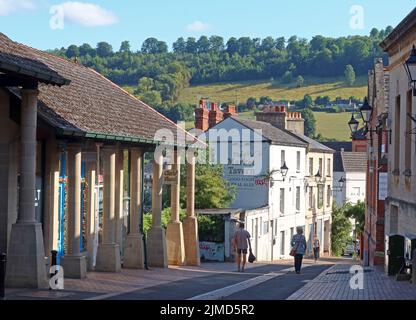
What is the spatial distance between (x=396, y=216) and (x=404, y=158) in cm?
327

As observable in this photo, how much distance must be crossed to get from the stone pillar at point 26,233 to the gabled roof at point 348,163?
206ft

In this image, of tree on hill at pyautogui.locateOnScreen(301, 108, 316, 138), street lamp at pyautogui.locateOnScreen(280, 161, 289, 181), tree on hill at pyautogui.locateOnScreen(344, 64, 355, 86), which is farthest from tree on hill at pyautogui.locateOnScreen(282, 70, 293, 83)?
street lamp at pyautogui.locateOnScreen(280, 161, 289, 181)

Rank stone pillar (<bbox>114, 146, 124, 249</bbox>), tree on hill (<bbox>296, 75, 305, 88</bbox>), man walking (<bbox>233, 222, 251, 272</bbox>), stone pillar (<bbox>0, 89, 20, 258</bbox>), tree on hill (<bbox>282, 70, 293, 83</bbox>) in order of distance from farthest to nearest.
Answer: tree on hill (<bbox>282, 70, 293, 83</bbox>) < tree on hill (<bbox>296, 75, 305, 88</bbox>) < man walking (<bbox>233, 222, 251, 272</bbox>) < stone pillar (<bbox>114, 146, 124, 249</bbox>) < stone pillar (<bbox>0, 89, 20, 258</bbox>)

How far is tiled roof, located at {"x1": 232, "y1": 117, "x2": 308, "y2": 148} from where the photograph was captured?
4811 centimetres

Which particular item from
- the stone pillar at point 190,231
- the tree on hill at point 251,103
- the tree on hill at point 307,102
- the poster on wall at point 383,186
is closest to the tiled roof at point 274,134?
the stone pillar at point 190,231

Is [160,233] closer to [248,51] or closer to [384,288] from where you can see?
[384,288]

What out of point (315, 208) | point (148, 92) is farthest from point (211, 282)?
point (148, 92)

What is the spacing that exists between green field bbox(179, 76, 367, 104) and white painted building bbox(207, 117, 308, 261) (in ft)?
283

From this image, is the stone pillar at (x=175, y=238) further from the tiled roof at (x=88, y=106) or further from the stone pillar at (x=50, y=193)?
the stone pillar at (x=50, y=193)

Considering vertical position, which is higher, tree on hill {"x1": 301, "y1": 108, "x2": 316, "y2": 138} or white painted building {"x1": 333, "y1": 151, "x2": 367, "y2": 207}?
tree on hill {"x1": 301, "y1": 108, "x2": 316, "y2": 138}

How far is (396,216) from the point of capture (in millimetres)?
28156

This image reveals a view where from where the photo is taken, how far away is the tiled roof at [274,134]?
48.1 meters

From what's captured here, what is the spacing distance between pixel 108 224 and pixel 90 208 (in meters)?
0.65

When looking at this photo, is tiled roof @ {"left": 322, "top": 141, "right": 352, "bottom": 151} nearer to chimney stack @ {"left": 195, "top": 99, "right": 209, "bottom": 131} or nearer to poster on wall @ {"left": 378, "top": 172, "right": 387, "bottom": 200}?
chimney stack @ {"left": 195, "top": 99, "right": 209, "bottom": 131}
